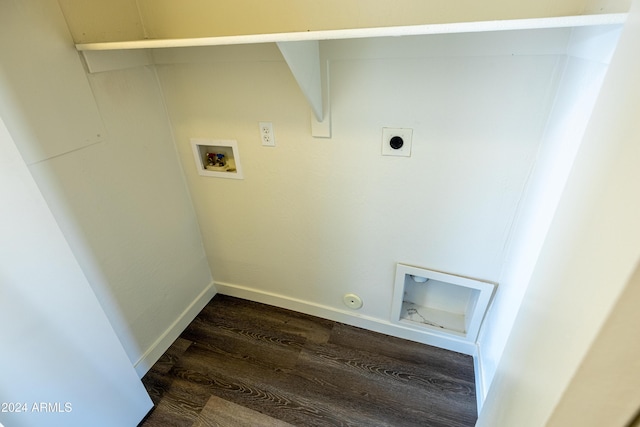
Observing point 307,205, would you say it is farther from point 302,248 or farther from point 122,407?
point 122,407

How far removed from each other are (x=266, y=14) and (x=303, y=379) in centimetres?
161

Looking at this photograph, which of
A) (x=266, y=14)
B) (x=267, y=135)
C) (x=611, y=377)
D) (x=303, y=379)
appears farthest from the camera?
(x=303, y=379)

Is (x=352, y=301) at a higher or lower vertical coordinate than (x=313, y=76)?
lower

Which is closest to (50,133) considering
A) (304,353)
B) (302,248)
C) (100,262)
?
(100,262)

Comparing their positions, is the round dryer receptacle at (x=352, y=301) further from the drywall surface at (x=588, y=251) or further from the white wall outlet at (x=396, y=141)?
the drywall surface at (x=588, y=251)

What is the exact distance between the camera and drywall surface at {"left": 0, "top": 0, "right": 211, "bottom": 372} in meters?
1.03

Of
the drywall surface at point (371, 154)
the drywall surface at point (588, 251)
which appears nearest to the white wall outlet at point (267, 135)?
the drywall surface at point (371, 154)

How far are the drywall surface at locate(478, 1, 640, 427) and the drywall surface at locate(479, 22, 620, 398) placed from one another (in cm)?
18

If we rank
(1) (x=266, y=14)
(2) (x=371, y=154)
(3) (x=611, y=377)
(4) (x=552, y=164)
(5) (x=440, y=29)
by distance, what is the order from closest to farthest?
(3) (x=611, y=377), (5) (x=440, y=29), (4) (x=552, y=164), (1) (x=266, y=14), (2) (x=371, y=154)

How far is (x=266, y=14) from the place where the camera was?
45.3 inches

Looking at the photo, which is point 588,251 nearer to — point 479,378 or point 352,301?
point 479,378

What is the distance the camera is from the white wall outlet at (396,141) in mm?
1209

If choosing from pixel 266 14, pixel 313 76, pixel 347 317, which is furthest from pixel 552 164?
pixel 347 317

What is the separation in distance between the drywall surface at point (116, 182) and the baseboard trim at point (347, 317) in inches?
12.7
